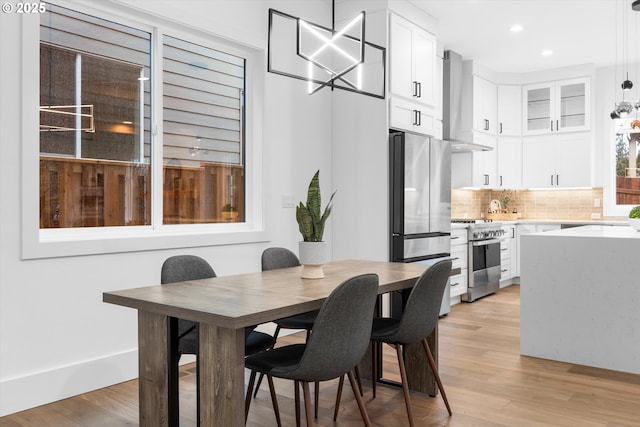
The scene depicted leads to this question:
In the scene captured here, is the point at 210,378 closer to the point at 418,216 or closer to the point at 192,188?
the point at 192,188

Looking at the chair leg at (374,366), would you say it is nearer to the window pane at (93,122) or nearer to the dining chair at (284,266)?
the dining chair at (284,266)

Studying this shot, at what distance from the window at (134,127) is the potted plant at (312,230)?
1476 mm

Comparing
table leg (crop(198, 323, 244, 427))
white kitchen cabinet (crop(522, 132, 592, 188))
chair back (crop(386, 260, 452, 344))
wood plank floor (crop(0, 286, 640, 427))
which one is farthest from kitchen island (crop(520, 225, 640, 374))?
white kitchen cabinet (crop(522, 132, 592, 188))

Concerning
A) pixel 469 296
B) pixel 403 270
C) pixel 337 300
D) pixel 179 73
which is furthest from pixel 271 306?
pixel 469 296

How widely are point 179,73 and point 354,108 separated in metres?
1.73

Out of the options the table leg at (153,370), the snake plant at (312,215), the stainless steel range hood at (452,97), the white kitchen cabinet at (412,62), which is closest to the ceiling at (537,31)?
the stainless steel range hood at (452,97)

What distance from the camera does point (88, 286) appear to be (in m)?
3.25

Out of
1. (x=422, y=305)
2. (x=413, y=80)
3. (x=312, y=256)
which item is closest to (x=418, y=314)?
(x=422, y=305)

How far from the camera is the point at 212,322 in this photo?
6.14 ft

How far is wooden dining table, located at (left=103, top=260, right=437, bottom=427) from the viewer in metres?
1.95

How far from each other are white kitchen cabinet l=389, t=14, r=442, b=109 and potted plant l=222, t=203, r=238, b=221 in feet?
5.94

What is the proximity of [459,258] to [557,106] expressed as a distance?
293cm

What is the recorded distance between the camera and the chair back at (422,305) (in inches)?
100

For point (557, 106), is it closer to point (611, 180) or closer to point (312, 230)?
point (611, 180)
